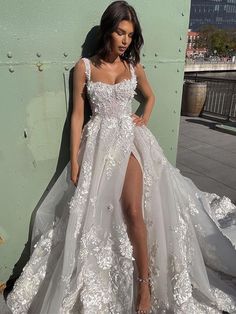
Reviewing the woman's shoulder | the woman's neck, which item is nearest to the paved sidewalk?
the woman's shoulder

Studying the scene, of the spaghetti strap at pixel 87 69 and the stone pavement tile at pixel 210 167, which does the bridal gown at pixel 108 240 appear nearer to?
the spaghetti strap at pixel 87 69

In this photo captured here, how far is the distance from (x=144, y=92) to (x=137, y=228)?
1208mm

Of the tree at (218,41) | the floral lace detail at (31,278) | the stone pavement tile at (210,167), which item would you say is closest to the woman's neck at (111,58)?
the floral lace detail at (31,278)

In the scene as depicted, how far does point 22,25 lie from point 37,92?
1.58 feet

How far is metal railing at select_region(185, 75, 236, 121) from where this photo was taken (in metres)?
9.09

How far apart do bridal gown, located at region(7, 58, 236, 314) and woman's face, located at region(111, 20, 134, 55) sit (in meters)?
0.26

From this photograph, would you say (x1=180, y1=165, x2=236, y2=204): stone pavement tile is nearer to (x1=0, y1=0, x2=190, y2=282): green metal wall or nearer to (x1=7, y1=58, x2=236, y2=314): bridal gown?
(x1=7, y1=58, x2=236, y2=314): bridal gown

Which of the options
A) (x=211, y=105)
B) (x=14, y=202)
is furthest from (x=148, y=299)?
(x=211, y=105)

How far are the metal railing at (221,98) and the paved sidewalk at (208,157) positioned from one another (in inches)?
21.6

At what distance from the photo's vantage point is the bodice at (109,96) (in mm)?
2543

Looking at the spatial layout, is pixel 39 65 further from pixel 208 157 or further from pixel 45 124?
pixel 208 157

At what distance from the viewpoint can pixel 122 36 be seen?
2.45 meters

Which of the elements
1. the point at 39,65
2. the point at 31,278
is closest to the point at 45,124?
the point at 39,65

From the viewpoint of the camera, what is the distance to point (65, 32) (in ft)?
Answer: 8.36
